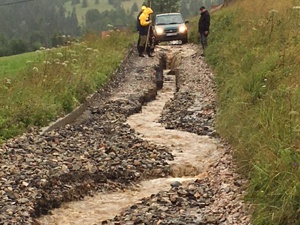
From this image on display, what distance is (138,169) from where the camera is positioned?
9055 millimetres

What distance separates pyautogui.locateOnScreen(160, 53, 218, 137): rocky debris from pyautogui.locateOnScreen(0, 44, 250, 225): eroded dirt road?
1.3 inches

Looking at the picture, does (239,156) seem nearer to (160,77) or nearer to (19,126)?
(19,126)

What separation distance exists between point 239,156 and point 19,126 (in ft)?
16.9

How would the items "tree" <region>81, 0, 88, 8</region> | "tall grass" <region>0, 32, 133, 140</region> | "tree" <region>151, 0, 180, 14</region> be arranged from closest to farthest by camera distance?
"tall grass" <region>0, 32, 133, 140</region>, "tree" <region>151, 0, 180, 14</region>, "tree" <region>81, 0, 88, 8</region>

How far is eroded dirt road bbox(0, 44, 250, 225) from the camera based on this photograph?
6773mm

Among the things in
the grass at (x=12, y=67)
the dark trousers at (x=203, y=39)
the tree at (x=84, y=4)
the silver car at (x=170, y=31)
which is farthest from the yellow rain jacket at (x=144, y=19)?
the tree at (x=84, y=4)

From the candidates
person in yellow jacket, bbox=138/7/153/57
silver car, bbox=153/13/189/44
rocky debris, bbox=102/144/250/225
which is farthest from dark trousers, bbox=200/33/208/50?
rocky debris, bbox=102/144/250/225

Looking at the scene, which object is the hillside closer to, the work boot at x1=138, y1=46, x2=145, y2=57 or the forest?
the work boot at x1=138, y1=46, x2=145, y2=57

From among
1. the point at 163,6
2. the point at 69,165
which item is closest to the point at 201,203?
the point at 69,165

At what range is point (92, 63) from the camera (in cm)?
1772

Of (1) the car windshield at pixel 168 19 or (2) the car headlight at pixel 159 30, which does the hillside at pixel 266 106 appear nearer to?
(2) the car headlight at pixel 159 30

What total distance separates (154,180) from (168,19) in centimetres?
1956

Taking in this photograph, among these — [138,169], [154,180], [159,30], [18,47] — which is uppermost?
[159,30]

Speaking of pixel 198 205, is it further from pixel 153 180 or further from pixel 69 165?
pixel 69 165
